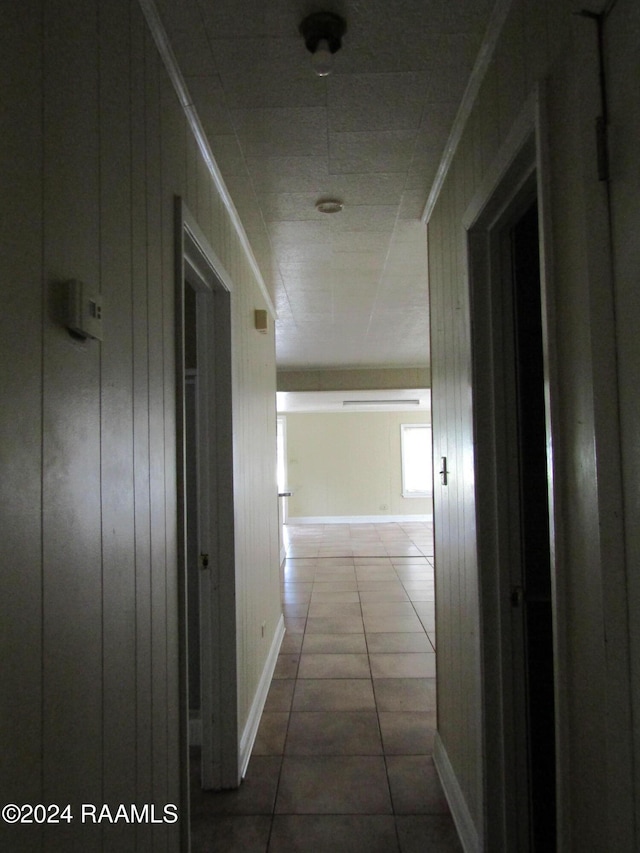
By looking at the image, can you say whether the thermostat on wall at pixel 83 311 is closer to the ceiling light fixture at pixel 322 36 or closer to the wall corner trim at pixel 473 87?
the ceiling light fixture at pixel 322 36

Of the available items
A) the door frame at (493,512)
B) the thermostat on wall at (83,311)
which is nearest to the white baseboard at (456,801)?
the door frame at (493,512)

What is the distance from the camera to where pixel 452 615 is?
2.14 m

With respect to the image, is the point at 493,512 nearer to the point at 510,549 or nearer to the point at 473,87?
the point at 510,549

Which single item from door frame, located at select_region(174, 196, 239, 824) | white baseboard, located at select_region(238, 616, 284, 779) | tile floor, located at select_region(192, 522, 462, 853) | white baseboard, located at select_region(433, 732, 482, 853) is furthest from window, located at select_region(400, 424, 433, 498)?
door frame, located at select_region(174, 196, 239, 824)

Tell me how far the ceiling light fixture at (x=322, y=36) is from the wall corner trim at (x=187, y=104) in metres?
0.37

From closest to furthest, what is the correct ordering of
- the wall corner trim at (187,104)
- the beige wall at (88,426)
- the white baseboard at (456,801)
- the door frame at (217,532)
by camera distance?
the beige wall at (88,426) < the wall corner trim at (187,104) < the white baseboard at (456,801) < the door frame at (217,532)

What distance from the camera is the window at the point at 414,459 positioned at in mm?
11750

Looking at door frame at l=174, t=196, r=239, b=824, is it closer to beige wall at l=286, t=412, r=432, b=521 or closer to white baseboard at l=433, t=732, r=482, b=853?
white baseboard at l=433, t=732, r=482, b=853

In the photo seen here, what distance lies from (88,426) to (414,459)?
1125cm

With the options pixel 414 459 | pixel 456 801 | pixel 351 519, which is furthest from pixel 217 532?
pixel 414 459

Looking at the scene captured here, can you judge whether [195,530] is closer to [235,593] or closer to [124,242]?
[235,593]

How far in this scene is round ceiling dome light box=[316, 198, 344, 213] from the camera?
2.45 metres

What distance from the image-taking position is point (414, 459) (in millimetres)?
11914

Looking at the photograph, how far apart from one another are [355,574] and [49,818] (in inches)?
227
